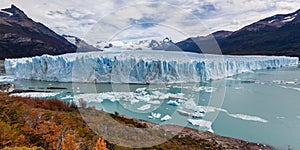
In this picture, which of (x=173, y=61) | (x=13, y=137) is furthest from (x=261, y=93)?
(x=13, y=137)

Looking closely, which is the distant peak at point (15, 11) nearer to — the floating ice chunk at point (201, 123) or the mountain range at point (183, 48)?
the mountain range at point (183, 48)

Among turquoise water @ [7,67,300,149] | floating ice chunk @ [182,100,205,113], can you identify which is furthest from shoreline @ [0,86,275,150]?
floating ice chunk @ [182,100,205,113]

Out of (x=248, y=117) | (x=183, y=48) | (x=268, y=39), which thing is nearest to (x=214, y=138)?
(x=248, y=117)

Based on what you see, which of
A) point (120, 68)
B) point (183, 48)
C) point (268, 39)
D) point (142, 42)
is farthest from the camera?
point (268, 39)

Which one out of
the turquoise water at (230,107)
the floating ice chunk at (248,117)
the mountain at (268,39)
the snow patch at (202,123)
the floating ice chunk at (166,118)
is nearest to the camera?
the turquoise water at (230,107)

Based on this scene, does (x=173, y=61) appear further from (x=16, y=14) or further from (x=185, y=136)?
(x=16, y=14)

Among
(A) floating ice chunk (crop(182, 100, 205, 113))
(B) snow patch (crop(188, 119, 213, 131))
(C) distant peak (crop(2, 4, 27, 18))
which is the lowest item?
(B) snow patch (crop(188, 119, 213, 131))

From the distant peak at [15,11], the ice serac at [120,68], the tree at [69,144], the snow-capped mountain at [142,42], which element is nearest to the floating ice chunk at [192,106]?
the snow-capped mountain at [142,42]

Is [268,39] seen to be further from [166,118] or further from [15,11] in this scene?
[15,11]

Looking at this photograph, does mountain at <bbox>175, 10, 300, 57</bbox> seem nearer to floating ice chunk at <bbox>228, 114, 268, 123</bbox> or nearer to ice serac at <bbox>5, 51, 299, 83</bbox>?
ice serac at <bbox>5, 51, 299, 83</bbox>
